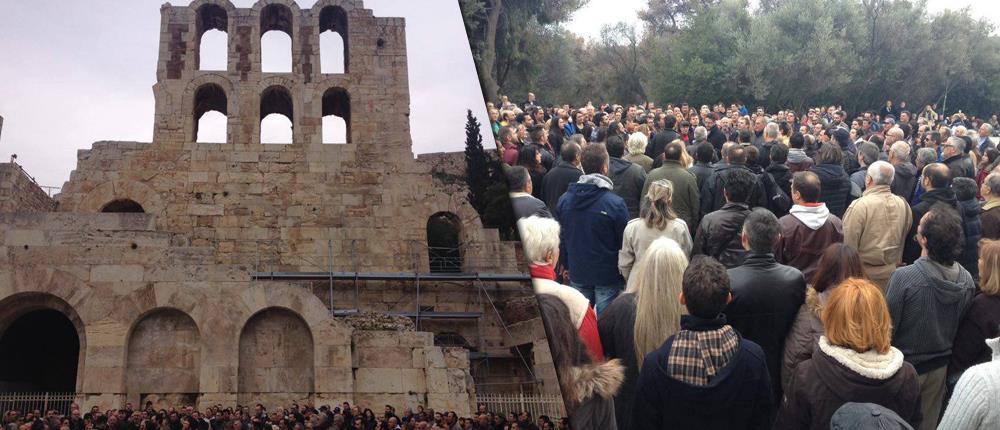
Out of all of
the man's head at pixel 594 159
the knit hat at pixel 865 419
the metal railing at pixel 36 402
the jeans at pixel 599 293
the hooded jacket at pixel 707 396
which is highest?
the metal railing at pixel 36 402

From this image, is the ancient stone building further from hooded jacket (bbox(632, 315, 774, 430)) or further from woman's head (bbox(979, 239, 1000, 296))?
hooded jacket (bbox(632, 315, 774, 430))

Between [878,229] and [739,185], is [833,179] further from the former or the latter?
[739,185]

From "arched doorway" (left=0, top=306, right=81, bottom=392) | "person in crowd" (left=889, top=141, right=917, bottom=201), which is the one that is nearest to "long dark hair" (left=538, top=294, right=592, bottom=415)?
"person in crowd" (left=889, top=141, right=917, bottom=201)

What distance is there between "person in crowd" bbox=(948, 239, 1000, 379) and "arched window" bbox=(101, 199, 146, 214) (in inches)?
590

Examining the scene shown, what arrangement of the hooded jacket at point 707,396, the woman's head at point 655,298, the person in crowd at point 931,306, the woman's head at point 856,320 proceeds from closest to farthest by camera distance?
1. the hooded jacket at point 707,396
2. the woman's head at point 655,298
3. the woman's head at point 856,320
4. the person in crowd at point 931,306

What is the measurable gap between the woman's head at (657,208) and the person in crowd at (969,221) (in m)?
0.66

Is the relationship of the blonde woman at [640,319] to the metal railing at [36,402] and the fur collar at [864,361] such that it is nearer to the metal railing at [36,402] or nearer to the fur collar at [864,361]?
the fur collar at [864,361]

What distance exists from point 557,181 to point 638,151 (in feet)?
0.97

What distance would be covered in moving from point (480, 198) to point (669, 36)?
1.61 ft

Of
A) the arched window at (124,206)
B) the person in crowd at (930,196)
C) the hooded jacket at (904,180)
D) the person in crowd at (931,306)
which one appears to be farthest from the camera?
the arched window at (124,206)

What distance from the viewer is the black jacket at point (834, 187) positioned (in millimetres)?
2035

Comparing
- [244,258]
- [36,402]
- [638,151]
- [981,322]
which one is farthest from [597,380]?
[244,258]

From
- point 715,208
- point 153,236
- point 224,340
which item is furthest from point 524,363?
point 153,236

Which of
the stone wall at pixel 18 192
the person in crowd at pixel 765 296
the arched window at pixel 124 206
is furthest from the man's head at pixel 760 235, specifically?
the arched window at pixel 124 206
